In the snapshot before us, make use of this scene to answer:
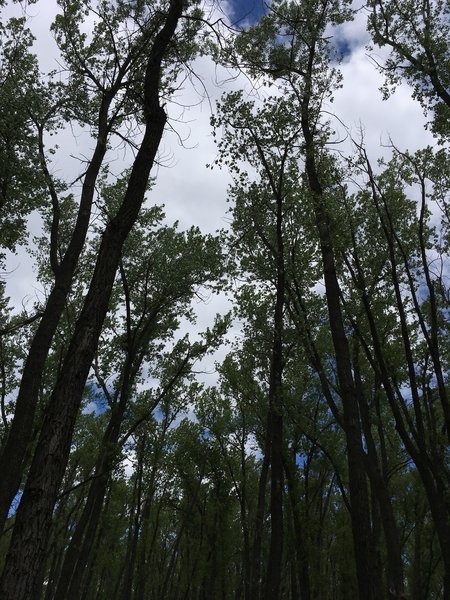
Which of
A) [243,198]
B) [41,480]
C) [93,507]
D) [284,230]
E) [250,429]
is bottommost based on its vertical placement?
[41,480]

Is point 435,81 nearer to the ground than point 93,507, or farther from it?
farther from it

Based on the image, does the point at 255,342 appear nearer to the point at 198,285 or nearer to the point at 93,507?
the point at 198,285

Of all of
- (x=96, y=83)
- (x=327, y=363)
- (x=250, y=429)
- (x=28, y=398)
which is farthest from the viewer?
(x=250, y=429)

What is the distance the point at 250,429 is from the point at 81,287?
48.2ft

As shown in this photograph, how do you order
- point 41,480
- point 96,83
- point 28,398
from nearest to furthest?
point 41,480, point 28,398, point 96,83

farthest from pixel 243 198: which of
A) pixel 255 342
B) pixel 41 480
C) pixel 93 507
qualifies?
pixel 41 480

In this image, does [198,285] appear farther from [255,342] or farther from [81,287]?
[81,287]

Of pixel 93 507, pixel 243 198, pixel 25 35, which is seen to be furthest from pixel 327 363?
pixel 25 35

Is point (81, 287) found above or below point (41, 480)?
above

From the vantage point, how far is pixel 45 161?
496 inches

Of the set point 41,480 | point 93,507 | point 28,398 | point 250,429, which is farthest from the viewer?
point 250,429

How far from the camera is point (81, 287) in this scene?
20.0 meters

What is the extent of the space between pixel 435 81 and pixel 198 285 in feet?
34.9

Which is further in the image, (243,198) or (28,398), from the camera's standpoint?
(243,198)
